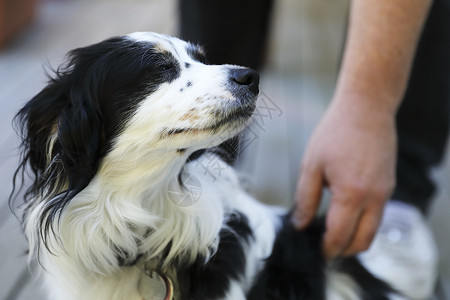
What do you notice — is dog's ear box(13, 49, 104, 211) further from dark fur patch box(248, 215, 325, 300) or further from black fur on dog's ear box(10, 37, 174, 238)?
dark fur patch box(248, 215, 325, 300)

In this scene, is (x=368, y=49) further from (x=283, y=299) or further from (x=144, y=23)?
(x=144, y=23)

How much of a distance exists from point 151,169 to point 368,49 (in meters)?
0.68

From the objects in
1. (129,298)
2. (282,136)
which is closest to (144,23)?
(282,136)

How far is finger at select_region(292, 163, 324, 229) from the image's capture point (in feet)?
4.76

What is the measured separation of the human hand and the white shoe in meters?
0.18

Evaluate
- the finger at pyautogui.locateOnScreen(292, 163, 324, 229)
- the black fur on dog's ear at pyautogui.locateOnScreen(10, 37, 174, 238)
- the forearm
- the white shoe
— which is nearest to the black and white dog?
the black fur on dog's ear at pyautogui.locateOnScreen(10, 37, 174, 238)

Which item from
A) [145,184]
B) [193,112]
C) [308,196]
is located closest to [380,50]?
[308,196]

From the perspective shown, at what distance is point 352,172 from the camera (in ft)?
4.52

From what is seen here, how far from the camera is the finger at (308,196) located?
1452mm

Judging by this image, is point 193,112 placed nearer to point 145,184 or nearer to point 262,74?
point 145,184

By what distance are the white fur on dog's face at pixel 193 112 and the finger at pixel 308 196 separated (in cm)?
44

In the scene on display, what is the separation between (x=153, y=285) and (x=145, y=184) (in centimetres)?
25

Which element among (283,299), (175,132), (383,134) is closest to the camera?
(175,132)

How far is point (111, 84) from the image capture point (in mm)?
1108
